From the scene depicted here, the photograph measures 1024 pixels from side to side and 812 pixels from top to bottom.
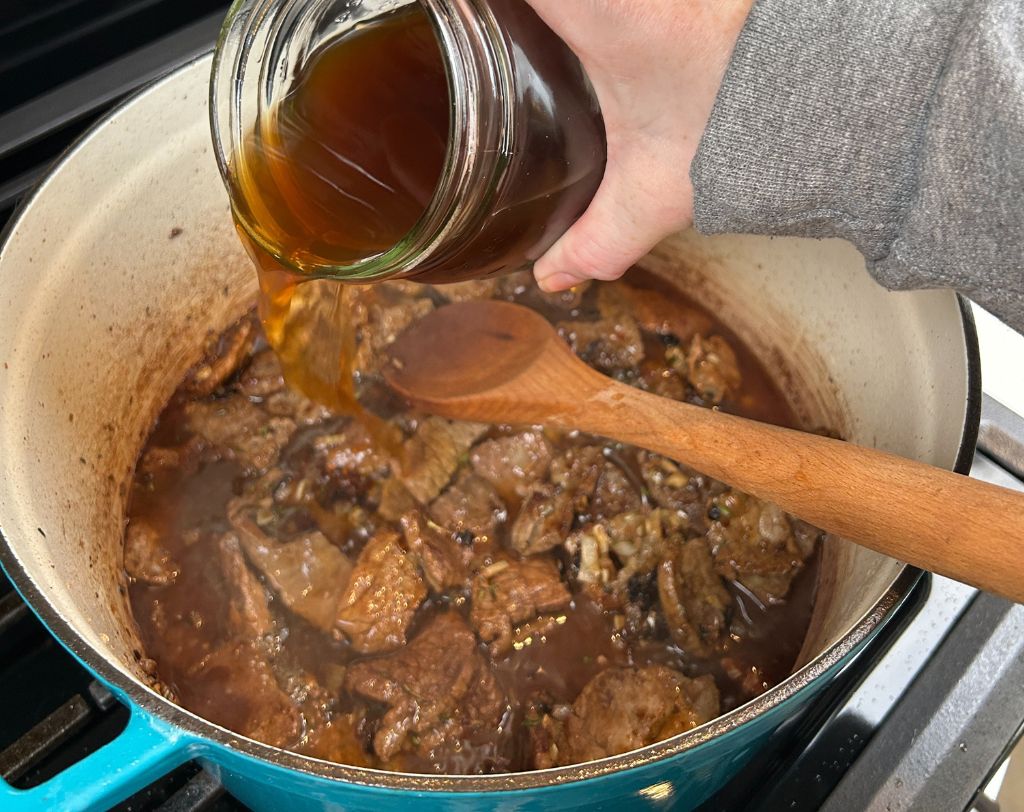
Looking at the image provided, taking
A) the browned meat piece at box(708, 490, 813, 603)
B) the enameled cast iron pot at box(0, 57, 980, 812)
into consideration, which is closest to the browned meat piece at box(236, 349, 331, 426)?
the enameled cast iron pot at box(0, 57, 980, 812)

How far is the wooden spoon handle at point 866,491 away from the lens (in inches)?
37.5

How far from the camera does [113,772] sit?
0.90 metres

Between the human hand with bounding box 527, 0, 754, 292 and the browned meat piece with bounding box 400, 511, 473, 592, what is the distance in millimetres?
649

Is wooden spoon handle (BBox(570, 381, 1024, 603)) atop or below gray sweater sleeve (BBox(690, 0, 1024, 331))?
below

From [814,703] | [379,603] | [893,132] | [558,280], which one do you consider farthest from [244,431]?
[893,132]

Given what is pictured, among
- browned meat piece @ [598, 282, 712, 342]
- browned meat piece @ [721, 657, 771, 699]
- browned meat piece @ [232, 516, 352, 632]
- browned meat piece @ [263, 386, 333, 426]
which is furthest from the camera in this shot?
browned meat piece @ [598, 282, 712, 342]

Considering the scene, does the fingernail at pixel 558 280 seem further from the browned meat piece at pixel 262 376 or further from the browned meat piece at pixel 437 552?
the browned meat piece at pixel 262 376

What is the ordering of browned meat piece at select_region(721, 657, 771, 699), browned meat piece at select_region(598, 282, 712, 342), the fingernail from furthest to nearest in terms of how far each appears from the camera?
browned meat piece at select_region(598, 282, 712, 342)
browned meat piece at select_region(721, 657, 771, 699)
the fingernail

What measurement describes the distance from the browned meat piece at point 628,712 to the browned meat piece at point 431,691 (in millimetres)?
122

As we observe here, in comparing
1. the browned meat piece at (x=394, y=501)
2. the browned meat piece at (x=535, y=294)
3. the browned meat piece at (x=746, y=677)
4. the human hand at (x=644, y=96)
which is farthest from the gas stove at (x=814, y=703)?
the browned meat piece at (x=535, y=294)

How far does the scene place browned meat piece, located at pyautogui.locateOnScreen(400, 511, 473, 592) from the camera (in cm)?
155

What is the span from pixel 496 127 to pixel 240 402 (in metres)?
0.97

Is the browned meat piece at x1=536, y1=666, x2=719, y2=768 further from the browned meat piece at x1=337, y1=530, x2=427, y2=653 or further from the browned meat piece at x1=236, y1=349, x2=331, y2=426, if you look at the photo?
the browned meat piece at x1=236, y1=349, x2=331, y2=426

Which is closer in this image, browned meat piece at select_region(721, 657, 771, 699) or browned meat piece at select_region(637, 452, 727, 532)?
browned meat piece at select_region(721, 657, 771, 699)
